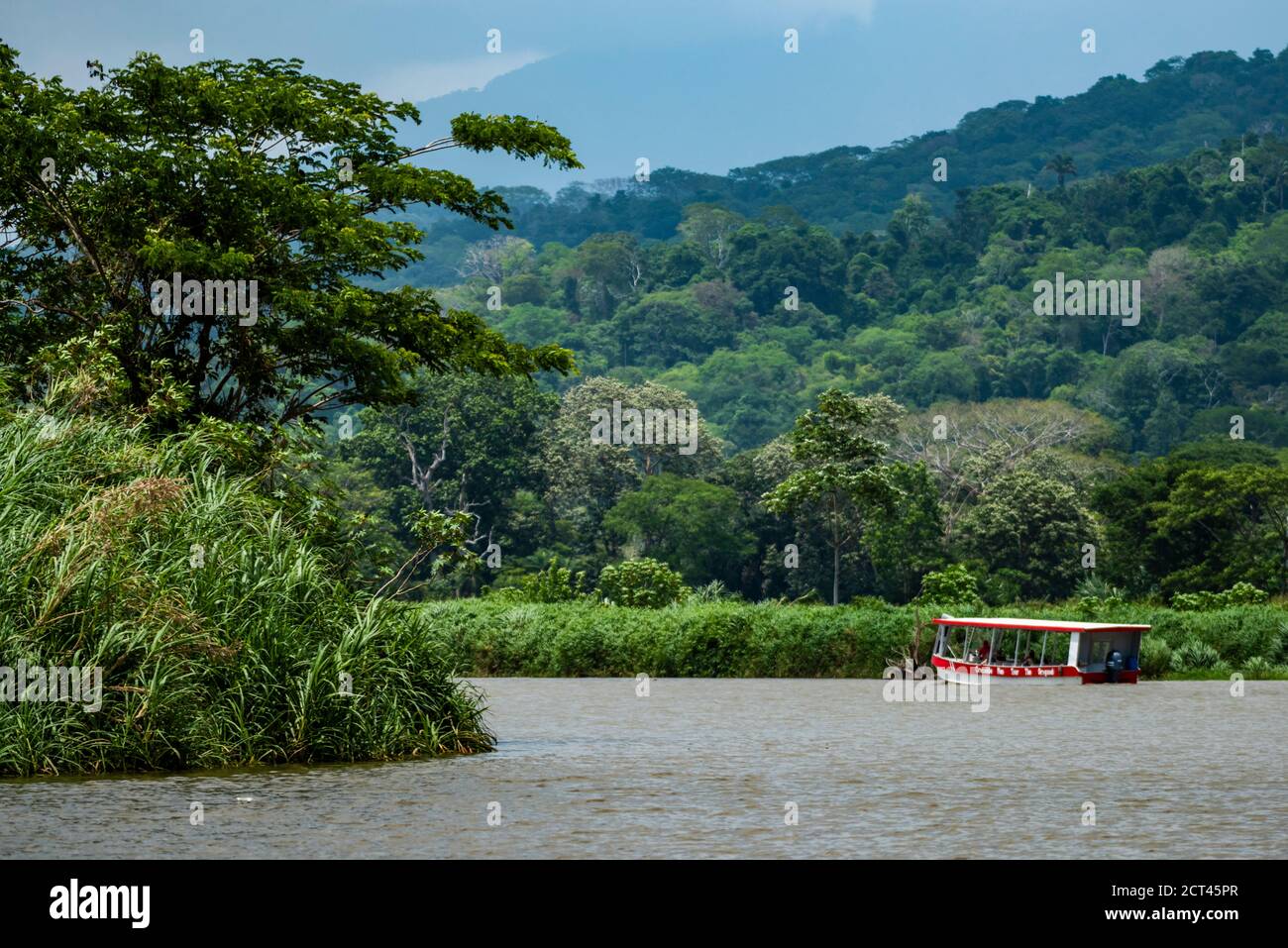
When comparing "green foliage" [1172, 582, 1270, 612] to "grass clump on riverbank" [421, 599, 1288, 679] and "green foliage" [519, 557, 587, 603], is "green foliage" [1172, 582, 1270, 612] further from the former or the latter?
"green foliage" [519, 557, 587, 603]

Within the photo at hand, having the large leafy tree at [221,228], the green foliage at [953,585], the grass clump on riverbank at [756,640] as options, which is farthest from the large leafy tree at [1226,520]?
the large leafy tree at [221,228]

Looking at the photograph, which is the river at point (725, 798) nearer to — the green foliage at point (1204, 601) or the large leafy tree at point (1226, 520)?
the green foliage at point (1204, 601)

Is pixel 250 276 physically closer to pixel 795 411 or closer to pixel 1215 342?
pixel 795 411

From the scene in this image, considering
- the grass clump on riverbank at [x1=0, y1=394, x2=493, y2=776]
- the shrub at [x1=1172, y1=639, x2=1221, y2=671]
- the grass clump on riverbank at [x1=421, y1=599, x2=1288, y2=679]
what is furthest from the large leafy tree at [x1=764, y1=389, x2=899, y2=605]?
the grass clump on riverbank at [x1=0, y1=394, x2=493, y2=776]

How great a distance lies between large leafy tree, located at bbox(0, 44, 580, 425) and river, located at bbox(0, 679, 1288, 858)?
7122mm

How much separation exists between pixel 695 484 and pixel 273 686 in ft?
211

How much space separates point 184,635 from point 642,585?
34.6m

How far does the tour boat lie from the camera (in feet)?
127

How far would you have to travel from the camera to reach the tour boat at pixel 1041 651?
127 ft

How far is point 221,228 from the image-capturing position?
27781 mm

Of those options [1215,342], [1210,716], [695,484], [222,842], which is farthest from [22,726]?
[1215,342]

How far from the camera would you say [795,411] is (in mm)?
120188

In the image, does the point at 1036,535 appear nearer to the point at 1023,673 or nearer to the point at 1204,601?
the point at 1204,601

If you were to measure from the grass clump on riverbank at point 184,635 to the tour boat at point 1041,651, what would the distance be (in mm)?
21236
